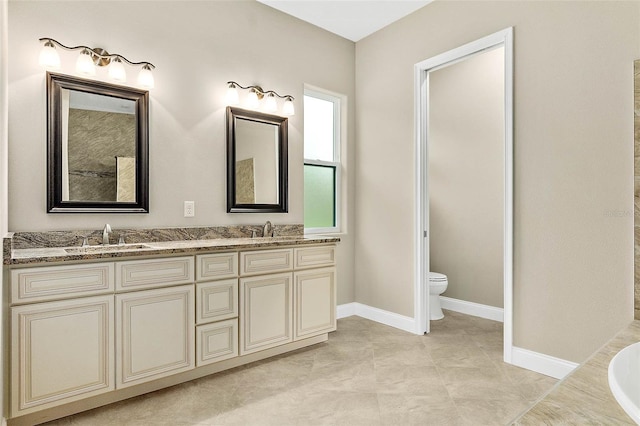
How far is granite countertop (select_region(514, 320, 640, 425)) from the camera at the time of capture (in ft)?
2.60

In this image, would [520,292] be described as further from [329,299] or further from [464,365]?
[329,299]

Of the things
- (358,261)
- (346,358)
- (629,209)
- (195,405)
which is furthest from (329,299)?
(629,209)

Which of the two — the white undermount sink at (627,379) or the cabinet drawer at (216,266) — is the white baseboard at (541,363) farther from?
the cabinet drawer at (216,266)

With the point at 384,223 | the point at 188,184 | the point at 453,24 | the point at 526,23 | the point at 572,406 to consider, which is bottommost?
the point at 572,406

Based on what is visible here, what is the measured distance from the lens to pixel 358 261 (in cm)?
394

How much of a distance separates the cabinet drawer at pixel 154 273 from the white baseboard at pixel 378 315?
75.0 inches

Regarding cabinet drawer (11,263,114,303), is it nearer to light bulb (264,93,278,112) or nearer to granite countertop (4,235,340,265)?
granite countertop (4,235,340,265)

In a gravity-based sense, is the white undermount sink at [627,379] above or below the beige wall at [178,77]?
below

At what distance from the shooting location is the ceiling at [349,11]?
322 cm

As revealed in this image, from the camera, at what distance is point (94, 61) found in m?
2.39

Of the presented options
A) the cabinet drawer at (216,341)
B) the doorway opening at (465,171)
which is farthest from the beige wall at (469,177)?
the cabinet drawer at (216,341)

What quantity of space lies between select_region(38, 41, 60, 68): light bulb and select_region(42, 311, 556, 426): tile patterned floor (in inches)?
77.4

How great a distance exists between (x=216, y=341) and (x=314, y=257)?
95cm

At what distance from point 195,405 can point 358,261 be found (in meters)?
2.20
